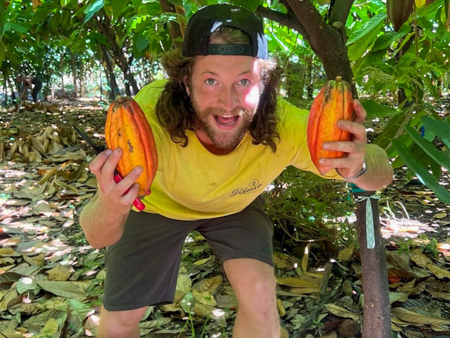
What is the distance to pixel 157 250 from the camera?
66.8 inches

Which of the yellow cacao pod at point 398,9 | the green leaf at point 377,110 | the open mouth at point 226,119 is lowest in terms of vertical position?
the open mouth at point 226,119

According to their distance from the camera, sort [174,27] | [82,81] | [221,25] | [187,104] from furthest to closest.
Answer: [82,81] → [174,27] → [187,104] → [221,25]

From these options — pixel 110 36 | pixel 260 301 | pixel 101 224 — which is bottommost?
pixel 260 301

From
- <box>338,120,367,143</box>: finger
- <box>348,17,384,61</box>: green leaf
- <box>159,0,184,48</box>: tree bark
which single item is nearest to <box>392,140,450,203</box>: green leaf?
<box>338,120,367,143</box>: finger

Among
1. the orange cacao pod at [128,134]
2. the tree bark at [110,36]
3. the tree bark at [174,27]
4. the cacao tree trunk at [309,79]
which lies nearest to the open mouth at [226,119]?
the orange cacao pod at [128,134]

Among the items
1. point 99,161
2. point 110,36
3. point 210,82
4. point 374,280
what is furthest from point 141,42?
point 110,36

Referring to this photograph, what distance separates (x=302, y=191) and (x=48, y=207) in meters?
1.94

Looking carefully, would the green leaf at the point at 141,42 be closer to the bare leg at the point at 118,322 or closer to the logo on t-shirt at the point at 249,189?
the logo on t-shirt at the point at 249,189

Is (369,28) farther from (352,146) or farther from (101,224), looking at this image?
(101,224)

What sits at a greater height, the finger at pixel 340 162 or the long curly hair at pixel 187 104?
the long curly hair at pixel 187 104

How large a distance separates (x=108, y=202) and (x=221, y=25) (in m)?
0.61

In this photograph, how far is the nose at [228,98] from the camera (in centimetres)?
139

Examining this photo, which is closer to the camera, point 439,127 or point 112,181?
point 439,127

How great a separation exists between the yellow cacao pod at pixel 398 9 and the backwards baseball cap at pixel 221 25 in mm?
367
